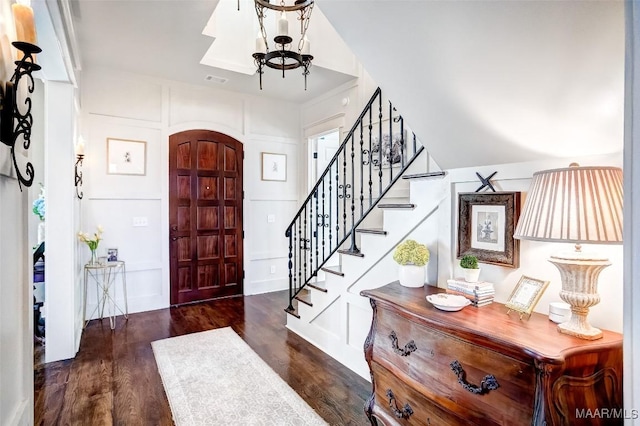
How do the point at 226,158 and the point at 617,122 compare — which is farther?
the point at 226,158

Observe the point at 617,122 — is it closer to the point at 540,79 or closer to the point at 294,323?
the point at 540,79

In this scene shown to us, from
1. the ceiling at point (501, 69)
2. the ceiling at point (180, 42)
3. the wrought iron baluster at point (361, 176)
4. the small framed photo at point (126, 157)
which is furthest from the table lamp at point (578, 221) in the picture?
the small framed photo at point (126, 157)

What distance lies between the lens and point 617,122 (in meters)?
1.24

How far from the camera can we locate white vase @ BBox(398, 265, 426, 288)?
2.03 m

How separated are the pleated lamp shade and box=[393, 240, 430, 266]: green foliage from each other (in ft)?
2.53

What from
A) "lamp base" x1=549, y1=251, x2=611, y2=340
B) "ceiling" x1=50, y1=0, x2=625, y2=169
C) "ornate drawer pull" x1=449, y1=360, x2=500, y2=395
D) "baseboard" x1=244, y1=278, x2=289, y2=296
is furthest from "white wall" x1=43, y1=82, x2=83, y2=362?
"lamp base" x1=549, y1=251, x2=611, y2=340

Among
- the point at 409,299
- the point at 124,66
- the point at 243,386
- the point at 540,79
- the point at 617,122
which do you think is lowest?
the point at 243,386

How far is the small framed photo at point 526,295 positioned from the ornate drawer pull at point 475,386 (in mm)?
331

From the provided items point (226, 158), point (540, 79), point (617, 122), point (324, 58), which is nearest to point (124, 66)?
point (226, 158)

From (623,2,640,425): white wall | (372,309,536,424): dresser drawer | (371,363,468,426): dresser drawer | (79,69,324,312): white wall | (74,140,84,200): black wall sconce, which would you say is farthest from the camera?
(79,69,324,312): white wall

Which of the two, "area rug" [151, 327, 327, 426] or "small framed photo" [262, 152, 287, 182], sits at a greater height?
A: "small framed photo" [262, 152, 287, 182]

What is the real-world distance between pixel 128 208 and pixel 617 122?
15.4ft

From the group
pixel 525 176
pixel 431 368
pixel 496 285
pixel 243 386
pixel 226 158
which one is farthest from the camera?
pixel 226 158

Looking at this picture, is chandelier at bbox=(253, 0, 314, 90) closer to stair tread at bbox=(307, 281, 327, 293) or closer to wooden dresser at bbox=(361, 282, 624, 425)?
stair tread at bbox=(307, 281, 327, 293)
